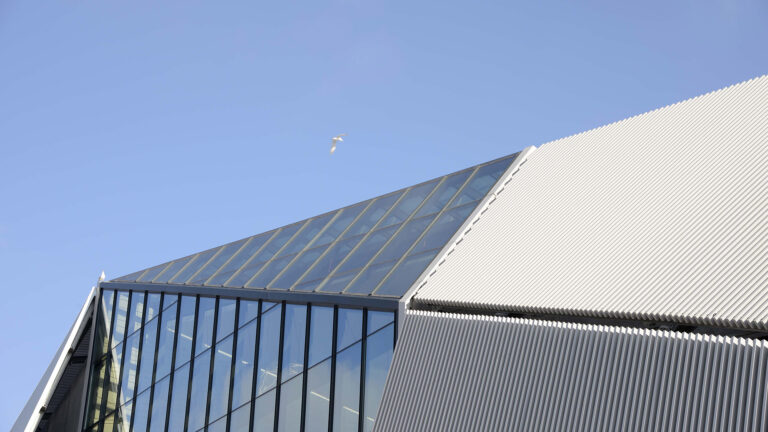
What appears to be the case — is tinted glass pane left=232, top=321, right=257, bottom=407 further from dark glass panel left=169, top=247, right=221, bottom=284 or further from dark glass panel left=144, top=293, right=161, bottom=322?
dark glass panel left=144, top=293, right=161, bottom=322

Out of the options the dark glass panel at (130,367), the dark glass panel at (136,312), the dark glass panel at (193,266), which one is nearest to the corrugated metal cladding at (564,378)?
the dark glass panel at (193,266)

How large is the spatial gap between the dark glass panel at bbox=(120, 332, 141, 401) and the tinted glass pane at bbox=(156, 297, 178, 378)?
1.80 m

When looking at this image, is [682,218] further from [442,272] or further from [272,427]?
[272,427]

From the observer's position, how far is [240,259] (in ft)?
75.6

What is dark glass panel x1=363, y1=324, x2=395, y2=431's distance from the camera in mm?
13398

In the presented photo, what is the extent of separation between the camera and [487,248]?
49.9ft

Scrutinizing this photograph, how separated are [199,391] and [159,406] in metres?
2.74

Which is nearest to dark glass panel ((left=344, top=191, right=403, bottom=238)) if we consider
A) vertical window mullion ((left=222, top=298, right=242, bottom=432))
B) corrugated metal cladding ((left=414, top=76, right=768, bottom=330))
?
vertical window mullion ((left=222, top=298, right=242, bottom=432))

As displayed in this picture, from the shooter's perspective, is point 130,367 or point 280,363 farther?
point 130,367

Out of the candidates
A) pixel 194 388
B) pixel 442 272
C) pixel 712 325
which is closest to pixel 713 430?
pixel 712 325

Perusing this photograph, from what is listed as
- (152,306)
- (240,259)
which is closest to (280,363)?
(240,259)

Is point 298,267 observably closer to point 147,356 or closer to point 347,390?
point 347,390

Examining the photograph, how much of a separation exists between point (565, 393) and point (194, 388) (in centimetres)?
1236

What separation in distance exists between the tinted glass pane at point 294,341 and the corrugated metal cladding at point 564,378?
349cm
